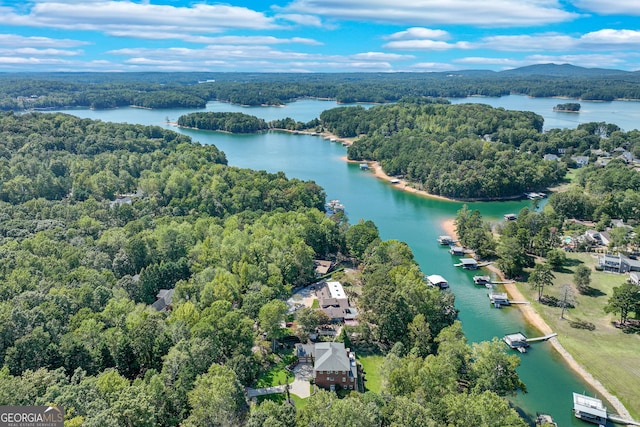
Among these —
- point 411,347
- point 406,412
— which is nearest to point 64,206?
point 411,347

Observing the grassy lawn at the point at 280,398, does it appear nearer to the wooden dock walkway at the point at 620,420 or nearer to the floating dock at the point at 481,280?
the wooden dock walkway at the point at 620,420

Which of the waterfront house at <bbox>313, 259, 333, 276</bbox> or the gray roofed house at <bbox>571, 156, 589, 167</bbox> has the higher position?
the gray roofed house at <bbox>571, 156, 589, 167</bbox>

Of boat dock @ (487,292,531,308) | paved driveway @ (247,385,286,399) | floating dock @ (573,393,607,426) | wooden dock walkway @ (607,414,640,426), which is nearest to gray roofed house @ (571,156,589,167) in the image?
boat dock @ (487,292,531,308)

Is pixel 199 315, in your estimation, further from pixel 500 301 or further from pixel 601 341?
pixel 601 341

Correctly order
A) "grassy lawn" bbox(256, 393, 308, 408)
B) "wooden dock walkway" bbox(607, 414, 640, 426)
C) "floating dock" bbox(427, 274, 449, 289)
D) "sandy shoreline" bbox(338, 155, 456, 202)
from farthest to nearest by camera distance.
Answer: "sandy shoreline" bbox(338, 155, 456, 202) < "floating dock" bbox(427, 274, 449, 289) < "grassy lawn" bbox(256, 393, 308, 408) < "wooden dock walkway" bbox(607, 414, 640, 426)

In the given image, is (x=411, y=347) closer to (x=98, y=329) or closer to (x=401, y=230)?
(x=98, y=329)

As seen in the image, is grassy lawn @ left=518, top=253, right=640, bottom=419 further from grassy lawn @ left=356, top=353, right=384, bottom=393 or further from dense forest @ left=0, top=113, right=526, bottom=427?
grassy lawn @ left=356, top=353, right=384, bottom=393

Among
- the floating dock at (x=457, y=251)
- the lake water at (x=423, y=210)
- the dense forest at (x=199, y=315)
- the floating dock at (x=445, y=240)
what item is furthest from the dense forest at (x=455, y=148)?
the dense forest at (x=199, y=315)
